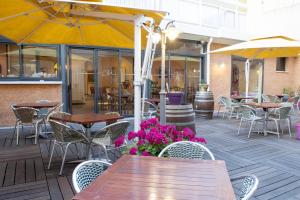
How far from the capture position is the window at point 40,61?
21.6 ft

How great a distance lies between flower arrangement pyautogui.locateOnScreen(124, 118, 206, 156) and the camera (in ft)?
8.06

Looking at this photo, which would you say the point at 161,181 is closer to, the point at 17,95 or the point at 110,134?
the point at 110,134

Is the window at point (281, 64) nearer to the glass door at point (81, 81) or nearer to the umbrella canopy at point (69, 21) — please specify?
the glass door at point (81, 81)

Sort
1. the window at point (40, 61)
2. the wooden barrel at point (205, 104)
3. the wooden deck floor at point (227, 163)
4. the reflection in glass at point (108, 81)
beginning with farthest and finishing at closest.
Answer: the wooden barrel at point (205, 104)
the reflection in glass at point (108, 81)
the window at point (40, 61)
the wooden deck floor at point (227, 163)

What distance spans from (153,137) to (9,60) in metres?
5.59

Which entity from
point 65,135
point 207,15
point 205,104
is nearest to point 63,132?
point 65,135

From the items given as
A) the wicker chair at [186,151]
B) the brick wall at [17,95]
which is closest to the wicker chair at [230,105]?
the brick wall at [17,95]

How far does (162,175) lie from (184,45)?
8253mm

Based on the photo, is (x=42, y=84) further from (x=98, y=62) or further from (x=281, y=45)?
(x=281, y=45)

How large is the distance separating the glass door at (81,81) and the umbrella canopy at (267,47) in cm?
367

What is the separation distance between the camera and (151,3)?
7.62m

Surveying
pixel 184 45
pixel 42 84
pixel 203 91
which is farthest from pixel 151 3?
pixel 42 84

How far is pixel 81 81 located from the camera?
7.38 metres

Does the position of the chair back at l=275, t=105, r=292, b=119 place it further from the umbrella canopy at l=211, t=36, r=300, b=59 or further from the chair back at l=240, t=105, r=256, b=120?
the umbrella canopy at l=211, t=36, r=300, b=59
